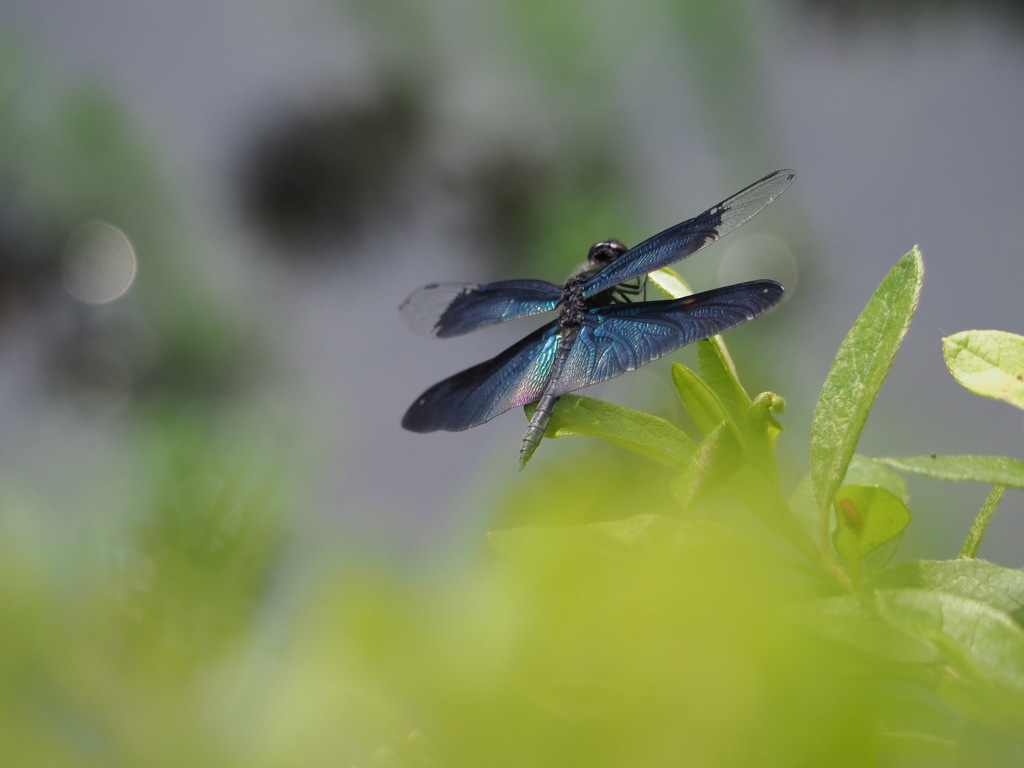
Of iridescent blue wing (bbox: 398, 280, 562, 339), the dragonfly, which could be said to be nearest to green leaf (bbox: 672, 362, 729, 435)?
the dragonfly

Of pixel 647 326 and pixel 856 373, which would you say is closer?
pixel 856 373

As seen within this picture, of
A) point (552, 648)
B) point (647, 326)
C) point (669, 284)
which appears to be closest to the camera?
point (552, 648)

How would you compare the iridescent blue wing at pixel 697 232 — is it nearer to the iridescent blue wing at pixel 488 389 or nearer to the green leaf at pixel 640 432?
the iridescent blue wing at pixel 488 389

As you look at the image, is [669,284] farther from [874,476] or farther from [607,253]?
[607,253]

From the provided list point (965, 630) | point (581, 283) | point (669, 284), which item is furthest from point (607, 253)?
point (965, 630)

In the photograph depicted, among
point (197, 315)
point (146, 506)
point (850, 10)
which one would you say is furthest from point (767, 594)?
point (850, 10)

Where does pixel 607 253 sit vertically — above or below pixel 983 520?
above

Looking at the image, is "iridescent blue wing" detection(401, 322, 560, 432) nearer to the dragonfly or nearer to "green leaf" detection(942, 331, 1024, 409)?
the dragonfly

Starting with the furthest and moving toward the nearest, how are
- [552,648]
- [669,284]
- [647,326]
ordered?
[647,326] → [669,284] → [552,648]
